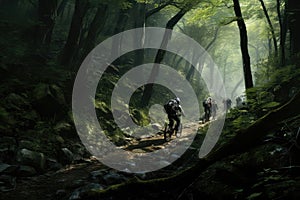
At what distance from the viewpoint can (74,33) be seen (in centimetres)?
1410

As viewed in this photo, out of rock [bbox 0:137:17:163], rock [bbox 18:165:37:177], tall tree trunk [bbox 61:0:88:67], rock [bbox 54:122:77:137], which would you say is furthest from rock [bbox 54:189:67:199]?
tall tree trunk [bbox 61:0:88:67]

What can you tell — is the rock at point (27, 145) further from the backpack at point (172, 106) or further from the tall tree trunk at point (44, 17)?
the tall tree trunk at point (44, 17)

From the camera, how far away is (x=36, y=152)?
7996 millimetres

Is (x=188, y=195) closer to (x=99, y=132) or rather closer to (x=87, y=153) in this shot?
Answer: (x=87, y=153)

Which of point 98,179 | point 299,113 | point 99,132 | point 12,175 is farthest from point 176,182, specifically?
point 99,132

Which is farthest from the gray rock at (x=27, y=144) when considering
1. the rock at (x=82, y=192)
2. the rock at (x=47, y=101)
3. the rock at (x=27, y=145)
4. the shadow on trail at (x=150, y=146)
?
the shadow on trail at (x=150, y=146)

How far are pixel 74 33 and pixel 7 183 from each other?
954 centimetres

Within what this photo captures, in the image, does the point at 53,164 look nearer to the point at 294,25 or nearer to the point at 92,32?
the point at 294,25

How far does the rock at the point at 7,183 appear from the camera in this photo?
619 cm

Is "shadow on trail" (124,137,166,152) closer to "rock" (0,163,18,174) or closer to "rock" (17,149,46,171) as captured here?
"rock" (17,149,46,171)

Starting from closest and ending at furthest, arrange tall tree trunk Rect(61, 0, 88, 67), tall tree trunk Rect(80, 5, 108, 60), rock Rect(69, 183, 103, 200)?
rock Rect(69, 183, 103, 200) → tall tree trunk Rect(61, 0, 88, 67) → tall tree trunk Rect(80, 5, 108, 60)

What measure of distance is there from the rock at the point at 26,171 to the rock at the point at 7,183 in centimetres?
34

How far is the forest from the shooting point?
4.28m

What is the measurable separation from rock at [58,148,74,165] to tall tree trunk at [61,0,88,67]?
6.45m
